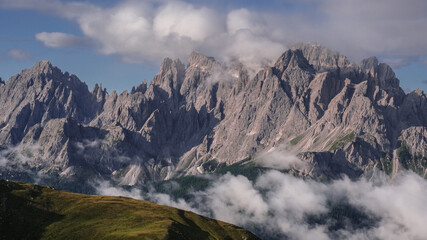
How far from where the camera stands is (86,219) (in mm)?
169750

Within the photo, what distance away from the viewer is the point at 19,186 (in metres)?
190

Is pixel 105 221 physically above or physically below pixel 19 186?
below

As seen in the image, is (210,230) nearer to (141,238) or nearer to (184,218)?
(184,218)

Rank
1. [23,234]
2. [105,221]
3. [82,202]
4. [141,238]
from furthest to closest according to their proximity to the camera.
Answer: [82,202] → [105,221] → [23,234] → [141,238]

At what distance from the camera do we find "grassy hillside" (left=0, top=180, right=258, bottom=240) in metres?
154

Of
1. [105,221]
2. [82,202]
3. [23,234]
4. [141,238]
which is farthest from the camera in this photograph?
[82,202]

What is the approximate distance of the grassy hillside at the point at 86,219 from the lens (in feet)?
505

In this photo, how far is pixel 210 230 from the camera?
190 metres

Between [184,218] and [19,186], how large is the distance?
63.6 metres


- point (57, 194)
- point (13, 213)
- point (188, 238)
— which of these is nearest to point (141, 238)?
point (188, 238)

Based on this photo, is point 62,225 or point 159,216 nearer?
point 62,225

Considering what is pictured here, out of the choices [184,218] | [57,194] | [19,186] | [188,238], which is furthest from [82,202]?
[188,238]

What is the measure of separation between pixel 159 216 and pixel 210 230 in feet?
75.2

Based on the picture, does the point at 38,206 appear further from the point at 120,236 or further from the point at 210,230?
the point at 210,230
